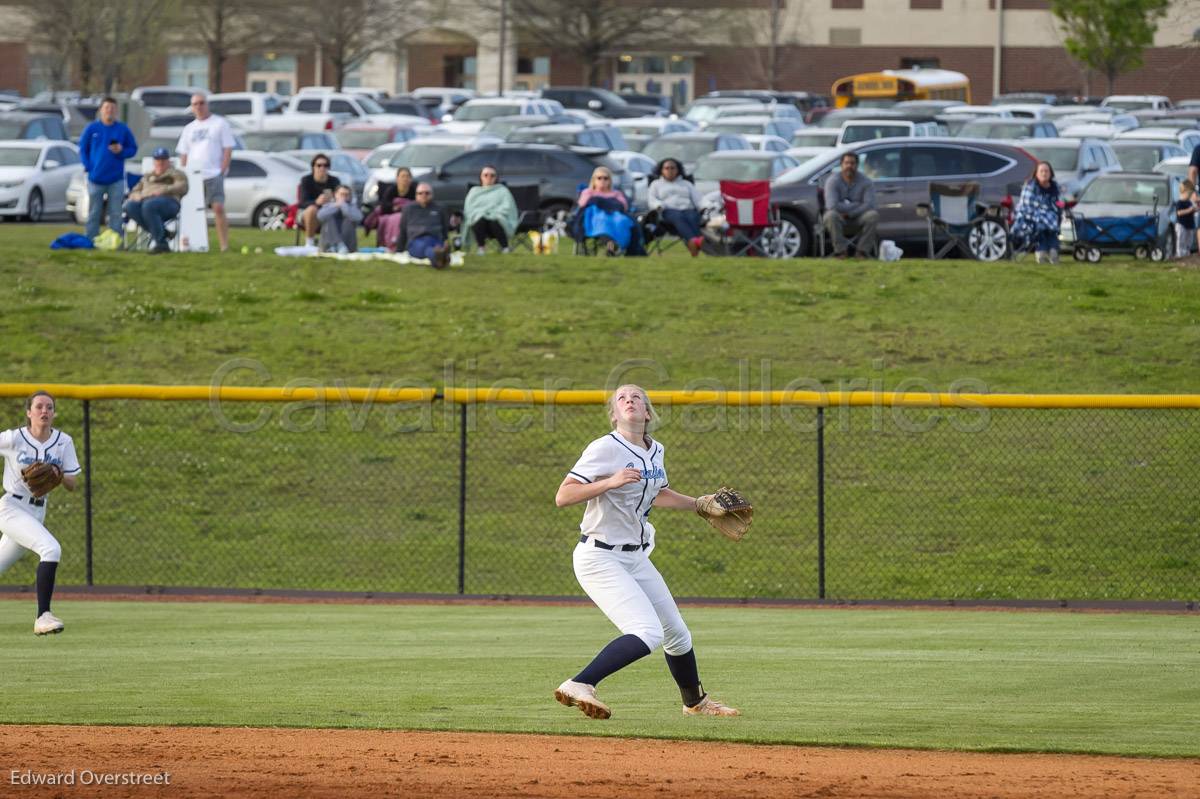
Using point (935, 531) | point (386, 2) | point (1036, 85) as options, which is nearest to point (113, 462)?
point (935, 531)

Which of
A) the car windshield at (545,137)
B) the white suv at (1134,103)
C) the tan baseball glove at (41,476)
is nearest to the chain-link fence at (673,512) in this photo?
the tan baseball glove at (41,476)

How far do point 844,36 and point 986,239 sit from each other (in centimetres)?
5054

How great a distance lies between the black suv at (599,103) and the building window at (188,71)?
1681cm

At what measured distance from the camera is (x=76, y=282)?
837 inches

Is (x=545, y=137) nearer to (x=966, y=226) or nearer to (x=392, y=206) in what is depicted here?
(x=392, y=206)

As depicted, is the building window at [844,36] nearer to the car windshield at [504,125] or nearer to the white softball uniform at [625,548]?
the car windshield at [504,125]

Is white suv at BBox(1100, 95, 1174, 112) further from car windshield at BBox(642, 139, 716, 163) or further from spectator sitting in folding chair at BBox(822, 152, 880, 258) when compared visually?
spectator sitting in folding chair at BBox(822, 152, 880, 258)

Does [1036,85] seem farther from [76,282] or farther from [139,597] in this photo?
[139,597]

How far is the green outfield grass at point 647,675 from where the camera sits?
863 centimetres

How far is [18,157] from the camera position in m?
32.4

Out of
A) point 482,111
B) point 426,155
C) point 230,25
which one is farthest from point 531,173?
point 230,25

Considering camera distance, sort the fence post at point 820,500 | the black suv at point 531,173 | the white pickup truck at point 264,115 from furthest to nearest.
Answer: the white pickup truck at point 264,115 → the black suv at point 531,173 → the fence post at point 820,500

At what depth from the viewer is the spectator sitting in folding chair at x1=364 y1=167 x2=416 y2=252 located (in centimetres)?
2252

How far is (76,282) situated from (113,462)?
15.3ft
